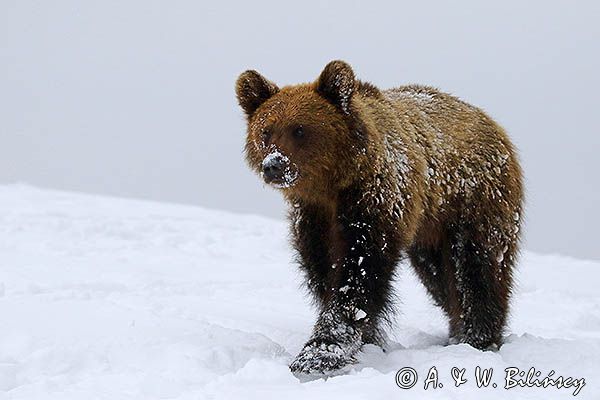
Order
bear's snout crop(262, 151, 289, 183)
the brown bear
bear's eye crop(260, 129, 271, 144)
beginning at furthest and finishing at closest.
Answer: bear's eye crop(260, 129, 271, 144) → the brown bear → bear's snout crop(262, 151, 289, 183)

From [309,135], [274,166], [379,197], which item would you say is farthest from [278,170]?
[379,197]

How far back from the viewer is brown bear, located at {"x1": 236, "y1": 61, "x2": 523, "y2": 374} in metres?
6.00

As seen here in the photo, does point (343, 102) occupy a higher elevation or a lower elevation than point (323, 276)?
higher

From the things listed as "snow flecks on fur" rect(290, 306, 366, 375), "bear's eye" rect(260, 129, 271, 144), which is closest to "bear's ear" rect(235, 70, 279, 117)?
"bear's eye" rect(260, 129, 271, 144)

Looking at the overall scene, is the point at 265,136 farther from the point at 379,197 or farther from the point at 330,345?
the point at 330,345

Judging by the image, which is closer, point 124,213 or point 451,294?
point 451,294

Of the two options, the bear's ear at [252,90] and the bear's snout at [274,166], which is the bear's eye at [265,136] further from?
the bear's ear at [252,90]

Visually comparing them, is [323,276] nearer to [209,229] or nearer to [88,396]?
[88,396]

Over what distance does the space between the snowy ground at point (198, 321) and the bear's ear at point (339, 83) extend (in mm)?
1812

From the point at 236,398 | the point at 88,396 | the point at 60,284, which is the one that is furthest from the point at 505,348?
the point at 60,284

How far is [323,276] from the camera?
6.46 m

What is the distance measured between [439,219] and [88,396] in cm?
341

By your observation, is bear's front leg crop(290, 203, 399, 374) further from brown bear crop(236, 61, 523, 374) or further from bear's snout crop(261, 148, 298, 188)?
bear's snout crop(261, 148, 298, 188)

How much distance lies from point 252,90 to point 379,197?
4.32 ft
